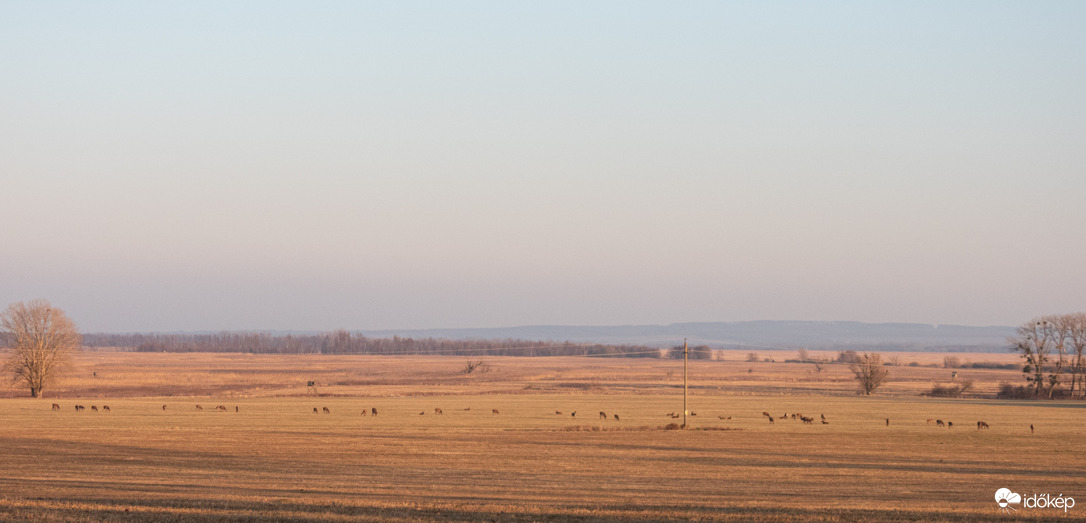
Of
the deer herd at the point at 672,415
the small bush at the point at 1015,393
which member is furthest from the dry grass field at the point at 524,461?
the small bush at the point at 1015,393

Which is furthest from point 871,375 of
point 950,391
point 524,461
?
point 524,461

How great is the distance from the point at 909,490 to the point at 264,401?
61377 millimetres

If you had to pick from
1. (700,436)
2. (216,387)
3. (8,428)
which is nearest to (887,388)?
(700,436)

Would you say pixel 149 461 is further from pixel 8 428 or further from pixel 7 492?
pixel 8 428

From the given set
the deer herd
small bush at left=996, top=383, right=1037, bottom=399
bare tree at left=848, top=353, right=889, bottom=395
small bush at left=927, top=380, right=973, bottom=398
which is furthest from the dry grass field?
bare tree at left=848, top=353, right=889, bottom=395

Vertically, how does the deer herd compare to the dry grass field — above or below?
below

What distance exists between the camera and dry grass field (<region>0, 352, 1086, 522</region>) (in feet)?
65.9

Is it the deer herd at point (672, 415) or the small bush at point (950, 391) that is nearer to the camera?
the deer herd at point (672, 415)

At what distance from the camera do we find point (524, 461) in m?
34.4

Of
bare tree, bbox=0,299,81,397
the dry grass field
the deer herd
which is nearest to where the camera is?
the dry grass field

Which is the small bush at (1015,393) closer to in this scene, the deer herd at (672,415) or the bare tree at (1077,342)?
the bare tree at (1077,342)

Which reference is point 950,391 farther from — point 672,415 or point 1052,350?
point 672,415

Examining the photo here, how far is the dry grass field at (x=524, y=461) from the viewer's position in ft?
65.9

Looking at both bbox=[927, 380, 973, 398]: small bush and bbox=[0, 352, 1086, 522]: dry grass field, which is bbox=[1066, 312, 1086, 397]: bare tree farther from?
bbox=[0, 352, 1086, 522]: dry grass field
